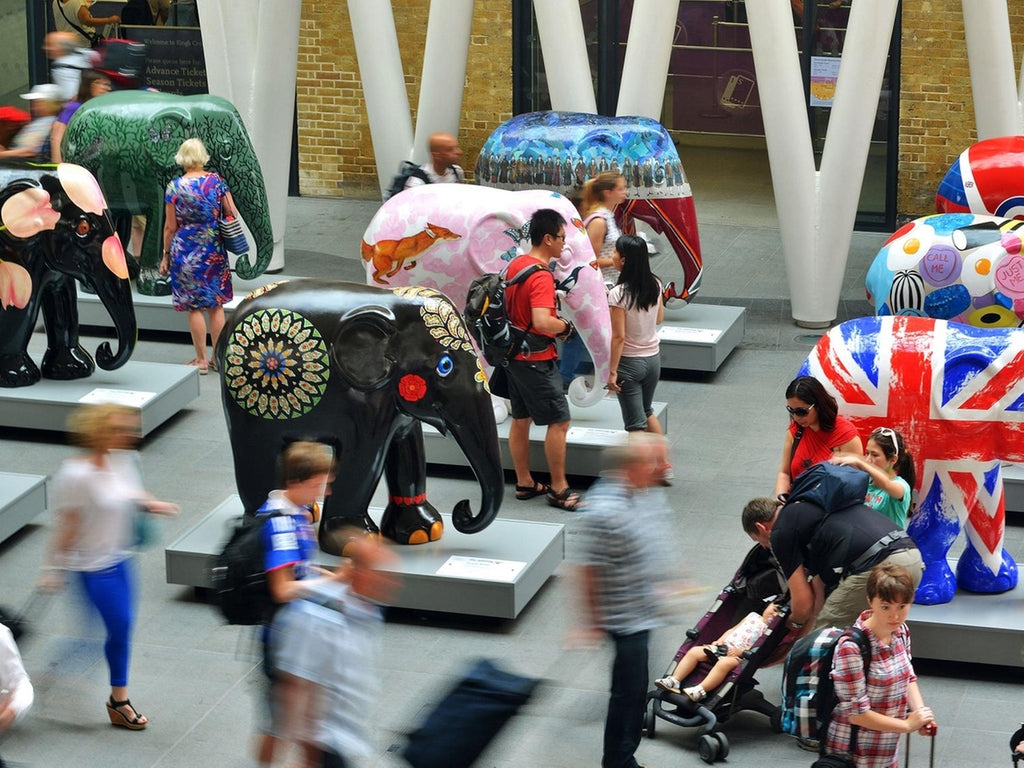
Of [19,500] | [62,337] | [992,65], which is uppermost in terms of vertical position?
[992,65]

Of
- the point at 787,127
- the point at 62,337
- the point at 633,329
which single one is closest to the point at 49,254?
the point at 62,337

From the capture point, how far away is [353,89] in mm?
16297

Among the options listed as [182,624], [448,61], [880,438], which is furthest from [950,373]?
[448,61]

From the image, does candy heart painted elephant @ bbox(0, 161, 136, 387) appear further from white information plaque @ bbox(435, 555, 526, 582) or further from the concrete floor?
white information plaque @ bbox(435, 555, 526, 582)

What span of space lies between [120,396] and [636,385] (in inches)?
118

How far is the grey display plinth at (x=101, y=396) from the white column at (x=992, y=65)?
577 centimetres

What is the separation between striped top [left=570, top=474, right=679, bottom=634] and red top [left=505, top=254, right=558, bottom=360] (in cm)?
266

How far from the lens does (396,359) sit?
7355 mm

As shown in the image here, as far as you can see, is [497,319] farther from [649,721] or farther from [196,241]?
[196,241]

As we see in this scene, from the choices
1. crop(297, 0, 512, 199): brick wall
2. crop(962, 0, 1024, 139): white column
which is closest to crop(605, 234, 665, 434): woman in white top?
crop(962, 0, 1024, 139): white column

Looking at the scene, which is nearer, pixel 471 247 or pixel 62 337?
pixel 471 247

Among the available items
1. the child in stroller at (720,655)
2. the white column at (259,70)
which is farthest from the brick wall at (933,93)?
the child in stroller at (720,655)

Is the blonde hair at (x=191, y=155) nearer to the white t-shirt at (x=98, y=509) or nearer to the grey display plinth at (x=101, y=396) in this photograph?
the grey display plinth at (x=101, y=396)

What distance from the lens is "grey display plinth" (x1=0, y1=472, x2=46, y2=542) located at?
8.36 meters
